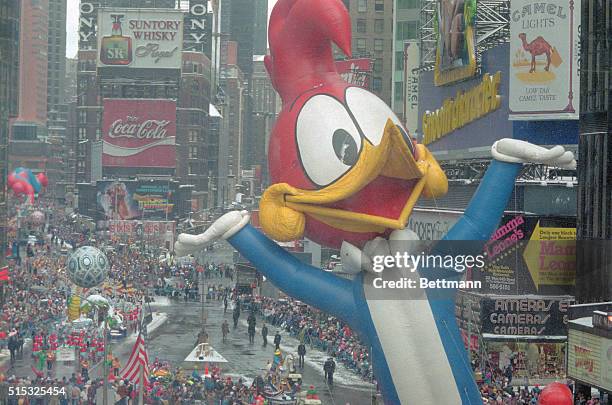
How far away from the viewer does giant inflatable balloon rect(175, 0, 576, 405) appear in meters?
7.83

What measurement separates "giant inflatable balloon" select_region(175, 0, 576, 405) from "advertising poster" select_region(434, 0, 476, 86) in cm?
746

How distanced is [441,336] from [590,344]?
295 centimetres

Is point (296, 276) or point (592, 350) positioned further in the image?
point (592, 350)

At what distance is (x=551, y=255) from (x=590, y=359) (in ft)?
11.0

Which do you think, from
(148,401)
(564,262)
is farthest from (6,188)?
(564,262)

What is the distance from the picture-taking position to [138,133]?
19156 mm

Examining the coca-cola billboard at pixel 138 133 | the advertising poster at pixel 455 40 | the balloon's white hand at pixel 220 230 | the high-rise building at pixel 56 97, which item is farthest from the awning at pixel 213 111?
the balloon's white hand at pixel 220 230

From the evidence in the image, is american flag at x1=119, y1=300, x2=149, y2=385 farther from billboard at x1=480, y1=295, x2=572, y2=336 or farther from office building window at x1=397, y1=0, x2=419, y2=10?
office building window at x1=397, y1=0, x2=419, y2=10

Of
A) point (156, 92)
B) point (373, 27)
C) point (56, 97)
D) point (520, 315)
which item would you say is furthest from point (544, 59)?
point (56, 97)

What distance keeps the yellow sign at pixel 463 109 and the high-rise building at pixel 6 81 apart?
20.8ft

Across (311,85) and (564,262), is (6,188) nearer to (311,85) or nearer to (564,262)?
(311,85)

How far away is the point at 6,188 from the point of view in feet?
43.0

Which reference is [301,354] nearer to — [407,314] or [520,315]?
[407,314]

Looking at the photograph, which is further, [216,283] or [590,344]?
[216,283]
